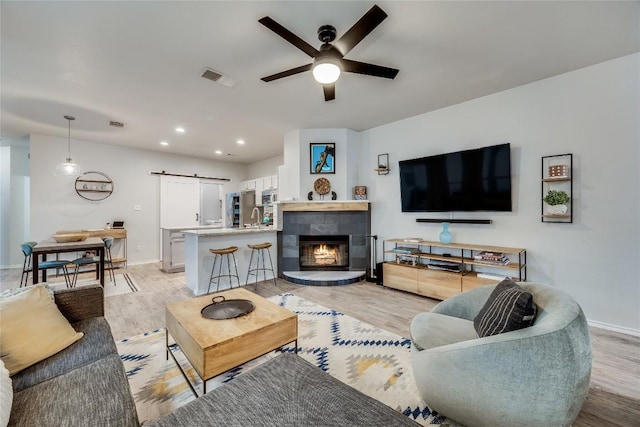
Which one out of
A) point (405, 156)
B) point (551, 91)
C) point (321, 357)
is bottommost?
point (321, 357)

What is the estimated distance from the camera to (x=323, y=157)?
4.85 m

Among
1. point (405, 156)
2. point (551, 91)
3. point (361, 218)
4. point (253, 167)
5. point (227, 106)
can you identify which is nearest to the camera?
point (551, 91)

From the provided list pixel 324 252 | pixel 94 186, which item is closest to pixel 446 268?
pixel 324 252

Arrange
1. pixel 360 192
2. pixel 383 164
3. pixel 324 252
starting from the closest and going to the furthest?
pixel 383 164
pixel 360 192
pixel 324 252

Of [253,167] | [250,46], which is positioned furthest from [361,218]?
[253,167]

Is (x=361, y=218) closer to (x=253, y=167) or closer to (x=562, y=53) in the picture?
(x=562, y=53)

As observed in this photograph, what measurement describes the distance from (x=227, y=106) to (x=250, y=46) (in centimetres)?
152

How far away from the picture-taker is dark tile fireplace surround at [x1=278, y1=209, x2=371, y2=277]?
→ 15.9 feet

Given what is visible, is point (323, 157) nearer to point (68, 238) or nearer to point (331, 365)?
point (331, 365)

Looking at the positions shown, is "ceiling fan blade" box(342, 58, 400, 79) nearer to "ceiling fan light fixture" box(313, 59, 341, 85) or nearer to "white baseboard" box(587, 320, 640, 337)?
"ceiling fan light fixture" box(313, 59, 341, 85)

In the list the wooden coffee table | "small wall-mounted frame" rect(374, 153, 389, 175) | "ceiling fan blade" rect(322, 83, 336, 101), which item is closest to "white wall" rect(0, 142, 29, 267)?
the wooden coffee table

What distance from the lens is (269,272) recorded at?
489cm

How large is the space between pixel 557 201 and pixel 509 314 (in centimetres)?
223

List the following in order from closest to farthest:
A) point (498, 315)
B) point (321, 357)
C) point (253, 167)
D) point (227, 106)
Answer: point (498, 315)
point (321, 357)
point (227, 106)
point (253, 167)
